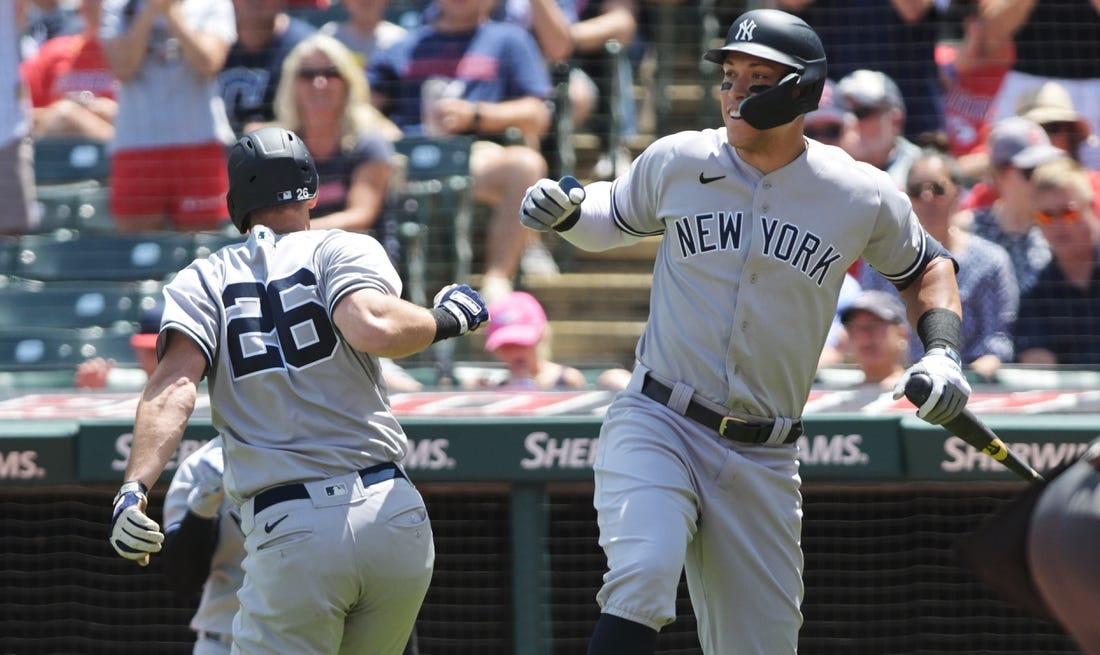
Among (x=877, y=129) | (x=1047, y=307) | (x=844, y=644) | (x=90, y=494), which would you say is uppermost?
(x=877, y=129)

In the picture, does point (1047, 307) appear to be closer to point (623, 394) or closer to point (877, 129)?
point (877, 129)

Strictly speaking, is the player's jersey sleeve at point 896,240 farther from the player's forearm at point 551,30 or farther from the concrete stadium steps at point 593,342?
the player's forearm at point 551,30

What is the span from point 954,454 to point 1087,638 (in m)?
2.13

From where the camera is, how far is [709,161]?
3.75 meters

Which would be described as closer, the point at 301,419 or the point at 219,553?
the point at 301,419

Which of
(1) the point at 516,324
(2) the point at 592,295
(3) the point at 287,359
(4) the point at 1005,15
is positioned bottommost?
(2) the point at 592,295

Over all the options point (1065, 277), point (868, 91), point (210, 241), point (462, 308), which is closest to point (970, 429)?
point (462, 308)

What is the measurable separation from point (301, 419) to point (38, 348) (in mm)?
3439

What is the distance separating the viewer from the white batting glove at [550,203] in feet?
12.1

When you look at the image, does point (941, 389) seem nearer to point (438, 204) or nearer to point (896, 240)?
point (896, 240)

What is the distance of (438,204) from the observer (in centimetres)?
691

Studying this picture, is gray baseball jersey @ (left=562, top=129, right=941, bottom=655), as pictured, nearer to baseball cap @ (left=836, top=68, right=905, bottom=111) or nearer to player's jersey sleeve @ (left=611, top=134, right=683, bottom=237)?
player's jersey sleeve @ (left=611, top=134, right=683, bottom=237)

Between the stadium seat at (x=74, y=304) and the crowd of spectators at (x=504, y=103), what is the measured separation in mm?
416

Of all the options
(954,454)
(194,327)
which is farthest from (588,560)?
(194,327)
